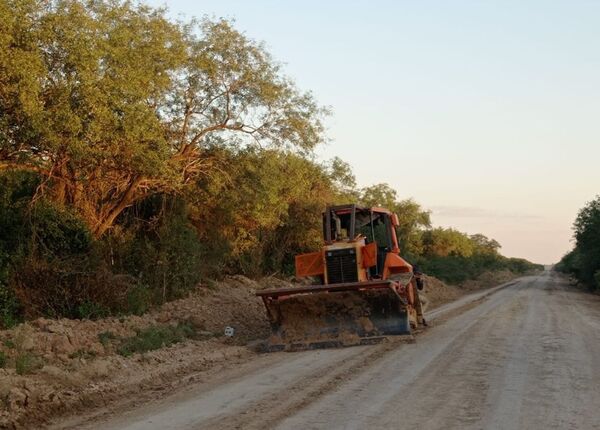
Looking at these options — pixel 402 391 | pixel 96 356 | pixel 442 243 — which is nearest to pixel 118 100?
pixel 96 356

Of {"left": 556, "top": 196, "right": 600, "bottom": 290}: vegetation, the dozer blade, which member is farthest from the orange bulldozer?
{"left": 556, "top": 196, "right": 600, "bottom": 290}: vegetation

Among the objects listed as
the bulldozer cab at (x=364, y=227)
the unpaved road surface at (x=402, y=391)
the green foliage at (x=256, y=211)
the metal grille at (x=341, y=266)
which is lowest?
the unpaved road surface at (x=402, y=391)

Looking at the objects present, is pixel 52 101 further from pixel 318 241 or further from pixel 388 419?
pixel 318 241

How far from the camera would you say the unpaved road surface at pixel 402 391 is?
705 centimetres

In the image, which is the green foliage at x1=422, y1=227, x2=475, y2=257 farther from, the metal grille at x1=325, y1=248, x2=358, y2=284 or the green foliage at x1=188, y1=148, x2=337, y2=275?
the metal grille at x1=325, y1=248, x2=358, y2=284

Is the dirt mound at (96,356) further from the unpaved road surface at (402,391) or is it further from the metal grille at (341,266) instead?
the metal grille at (341,266)

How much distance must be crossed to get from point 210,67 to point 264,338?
8772mm

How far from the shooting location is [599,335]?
14.7 m

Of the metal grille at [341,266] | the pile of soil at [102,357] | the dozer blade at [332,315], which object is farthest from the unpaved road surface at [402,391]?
the metal grille at [341,266]

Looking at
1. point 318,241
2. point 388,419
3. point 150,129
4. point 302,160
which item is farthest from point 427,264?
point 388,419

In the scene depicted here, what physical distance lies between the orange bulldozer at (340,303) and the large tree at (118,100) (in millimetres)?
5053

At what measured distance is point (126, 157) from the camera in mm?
16188

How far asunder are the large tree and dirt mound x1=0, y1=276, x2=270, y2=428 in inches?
150

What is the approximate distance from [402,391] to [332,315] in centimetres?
515
